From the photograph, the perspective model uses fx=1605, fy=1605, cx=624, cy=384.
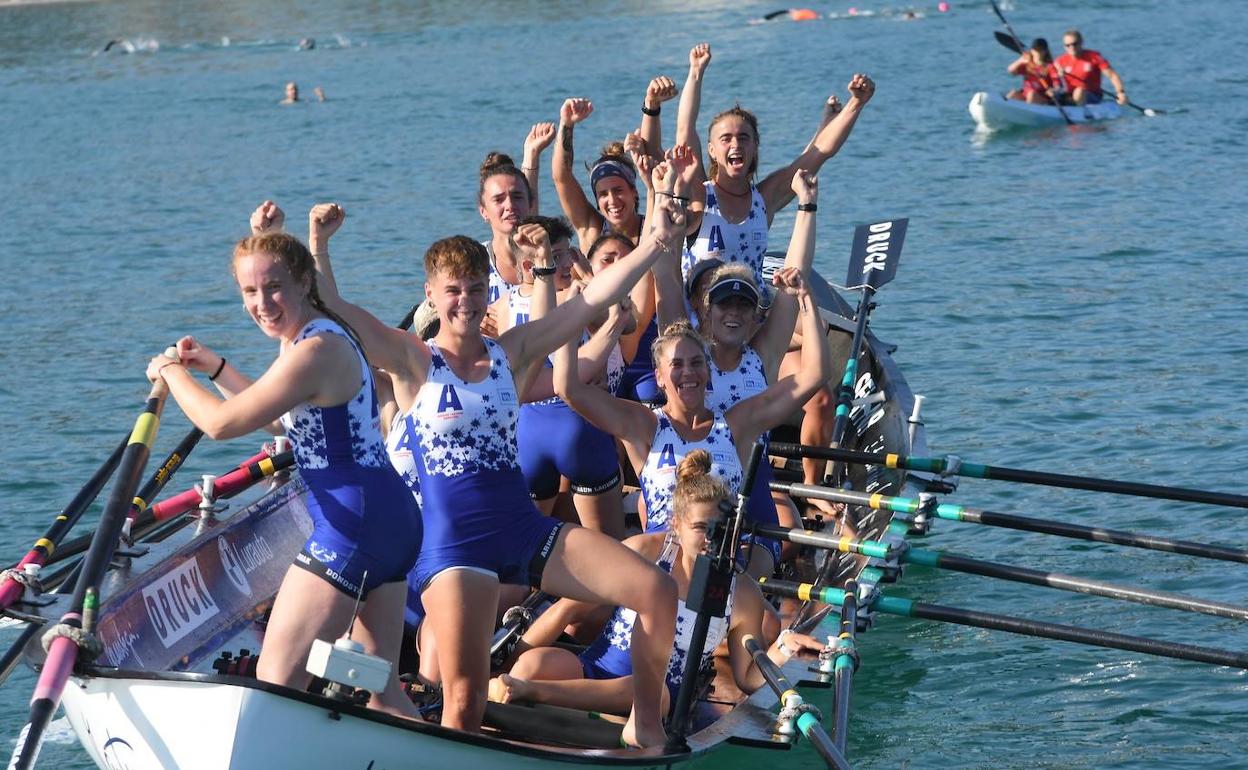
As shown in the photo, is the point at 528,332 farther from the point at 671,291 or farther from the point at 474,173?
the point at 474,173

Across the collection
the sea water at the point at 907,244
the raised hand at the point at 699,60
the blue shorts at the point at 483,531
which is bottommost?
the sea water at the point at 907,244

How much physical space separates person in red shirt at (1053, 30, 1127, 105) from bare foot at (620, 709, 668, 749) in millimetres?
22277

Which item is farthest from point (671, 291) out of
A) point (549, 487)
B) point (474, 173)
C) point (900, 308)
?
point (474, 173)

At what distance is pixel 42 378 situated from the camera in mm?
15328

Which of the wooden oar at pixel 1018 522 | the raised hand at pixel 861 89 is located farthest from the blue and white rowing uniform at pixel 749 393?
the raised hand at pixel 861 89

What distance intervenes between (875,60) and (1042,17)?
685 centimetres

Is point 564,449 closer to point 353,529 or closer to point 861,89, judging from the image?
point 353,529

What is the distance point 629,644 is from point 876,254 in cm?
473

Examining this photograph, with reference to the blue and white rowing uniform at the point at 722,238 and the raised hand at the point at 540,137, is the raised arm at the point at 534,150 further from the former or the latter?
the blue and white rowing uniform at the point at 722,238

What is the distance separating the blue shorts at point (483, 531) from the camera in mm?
5727

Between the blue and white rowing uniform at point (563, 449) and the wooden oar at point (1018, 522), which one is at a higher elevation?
the blue and white rowing uniform at point (563, 449)

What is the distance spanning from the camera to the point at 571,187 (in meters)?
9.10

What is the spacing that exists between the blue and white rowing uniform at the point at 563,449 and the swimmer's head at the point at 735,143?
2094 millimetres

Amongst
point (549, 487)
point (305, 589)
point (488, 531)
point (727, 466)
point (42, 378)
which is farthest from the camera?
point (42, 378)
